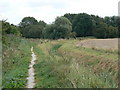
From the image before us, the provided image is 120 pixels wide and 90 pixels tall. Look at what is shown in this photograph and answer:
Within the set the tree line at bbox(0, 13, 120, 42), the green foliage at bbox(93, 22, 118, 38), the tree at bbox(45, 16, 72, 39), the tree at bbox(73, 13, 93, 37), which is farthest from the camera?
the tree at bbox(73, 13, 93, 37)

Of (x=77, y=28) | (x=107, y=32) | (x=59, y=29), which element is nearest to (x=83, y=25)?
(x=77, y=28)

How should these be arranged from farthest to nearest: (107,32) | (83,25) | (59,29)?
1. (83,25)
2. (59,29)
3. (107,32)

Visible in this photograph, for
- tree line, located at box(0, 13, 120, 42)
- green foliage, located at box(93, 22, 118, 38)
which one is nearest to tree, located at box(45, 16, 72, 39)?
tree line, located at box(0, 13, 120, 42)

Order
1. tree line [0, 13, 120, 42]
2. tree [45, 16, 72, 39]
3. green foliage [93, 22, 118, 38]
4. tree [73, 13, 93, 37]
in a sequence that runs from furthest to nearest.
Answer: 1. tree [73, 13, 93, 37]
2. tree [45, 16, 72, 39]
3. tree line [0, 13, 120, 42]
4. green foliage [93, 22, 118, 38]

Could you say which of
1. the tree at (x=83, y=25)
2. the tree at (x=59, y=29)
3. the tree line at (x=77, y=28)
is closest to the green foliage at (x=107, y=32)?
the tree line at (x=77, y=28)

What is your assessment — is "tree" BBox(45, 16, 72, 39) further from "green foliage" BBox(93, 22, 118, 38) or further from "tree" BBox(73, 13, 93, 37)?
"tree" BBox(73, 13, 93, 37)

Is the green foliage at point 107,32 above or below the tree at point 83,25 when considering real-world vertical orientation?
below

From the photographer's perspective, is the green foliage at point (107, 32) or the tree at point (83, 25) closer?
A: the green foliage at point (107, 32)

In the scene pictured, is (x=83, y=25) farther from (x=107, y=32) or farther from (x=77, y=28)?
(x=107, y=32)

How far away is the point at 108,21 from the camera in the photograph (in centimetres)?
7669

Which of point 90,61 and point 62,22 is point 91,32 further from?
point 90,61

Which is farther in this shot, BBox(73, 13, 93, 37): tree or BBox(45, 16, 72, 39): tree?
BBox(73, 13, 93, 37): tree

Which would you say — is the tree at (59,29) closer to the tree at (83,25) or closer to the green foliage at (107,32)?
the green foliage at (107,32)

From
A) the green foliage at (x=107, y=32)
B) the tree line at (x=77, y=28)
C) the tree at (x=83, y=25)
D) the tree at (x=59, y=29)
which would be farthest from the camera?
the tree at (x=83, y=25)
